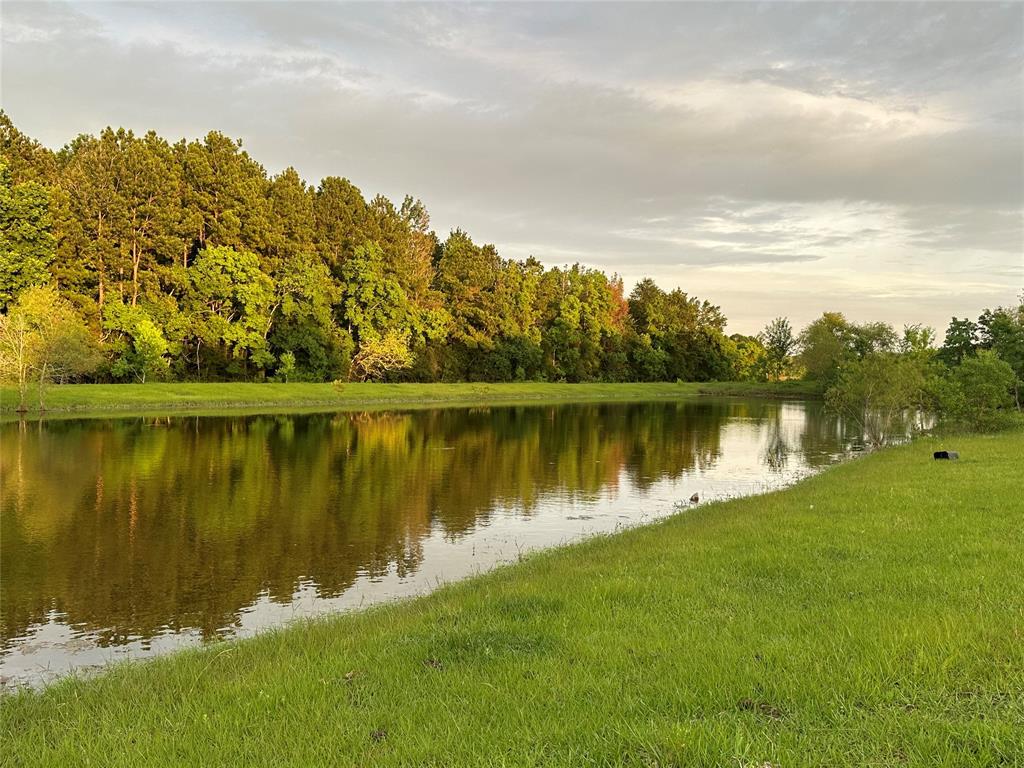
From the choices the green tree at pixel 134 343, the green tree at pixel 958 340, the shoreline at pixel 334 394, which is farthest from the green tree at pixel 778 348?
the green tree at pixel 134 343

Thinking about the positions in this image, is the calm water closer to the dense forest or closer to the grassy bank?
the grassy bank

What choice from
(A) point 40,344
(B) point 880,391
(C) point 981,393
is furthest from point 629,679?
(A) point 40,344

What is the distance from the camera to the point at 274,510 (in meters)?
22.0

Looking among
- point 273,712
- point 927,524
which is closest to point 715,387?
point 927,524

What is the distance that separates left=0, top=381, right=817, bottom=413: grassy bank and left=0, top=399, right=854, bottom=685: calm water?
11947 mm

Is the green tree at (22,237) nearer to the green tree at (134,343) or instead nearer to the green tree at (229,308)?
the green tree at (134,343)

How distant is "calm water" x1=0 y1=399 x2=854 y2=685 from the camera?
42.9 feet

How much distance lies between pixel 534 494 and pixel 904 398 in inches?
971

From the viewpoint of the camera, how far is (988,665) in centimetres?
605

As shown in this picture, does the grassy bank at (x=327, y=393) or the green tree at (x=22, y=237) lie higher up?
the green tree at (x=22, y=237)

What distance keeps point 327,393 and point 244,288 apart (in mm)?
13977

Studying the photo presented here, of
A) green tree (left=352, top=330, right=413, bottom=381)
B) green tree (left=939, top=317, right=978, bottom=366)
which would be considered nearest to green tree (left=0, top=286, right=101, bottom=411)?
green tree (left=352, top=330, right=413, bottom=381)

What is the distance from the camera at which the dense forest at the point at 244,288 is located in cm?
6203

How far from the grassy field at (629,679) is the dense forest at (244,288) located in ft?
158
